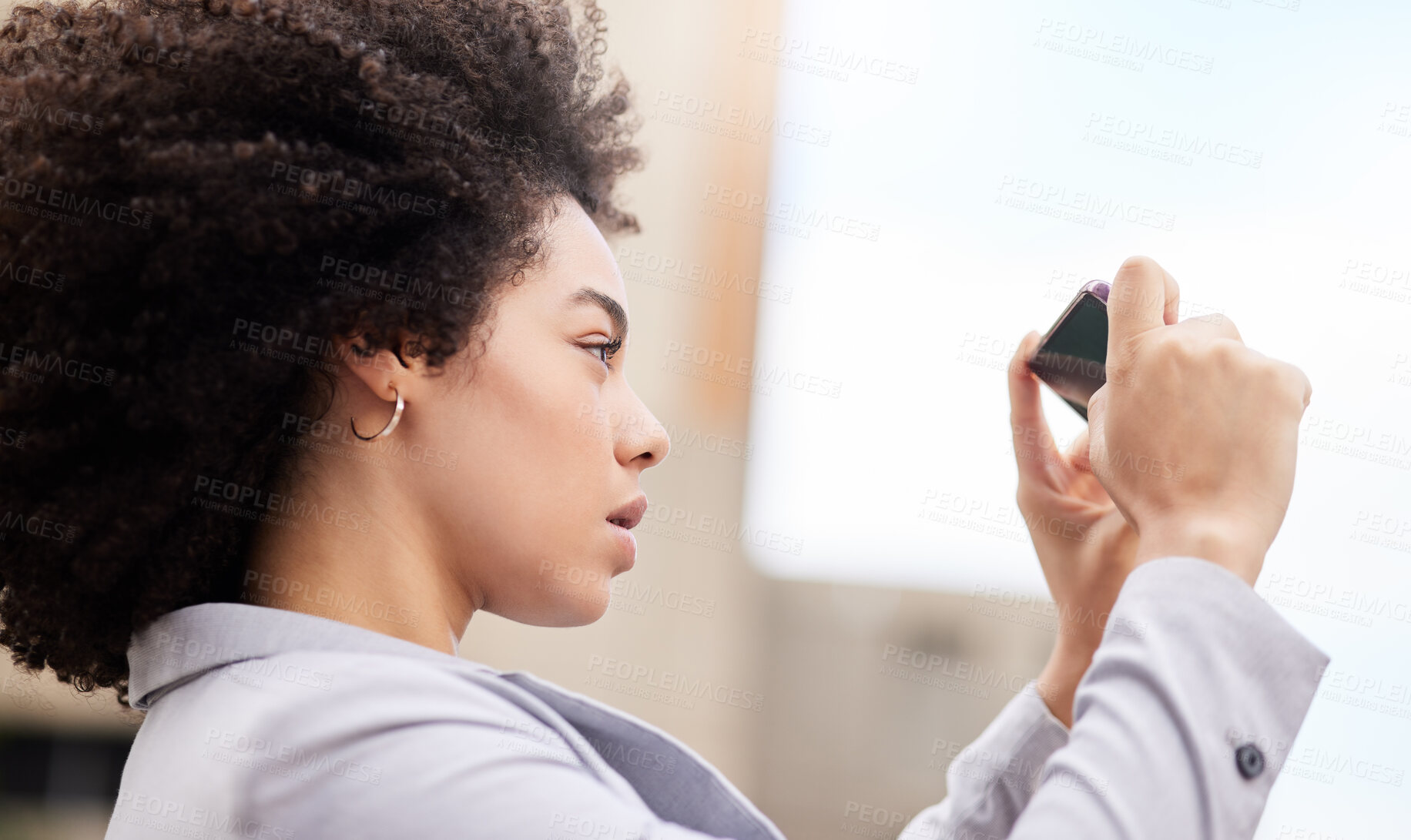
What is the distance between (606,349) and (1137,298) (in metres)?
0.36

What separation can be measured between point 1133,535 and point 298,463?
641 mm

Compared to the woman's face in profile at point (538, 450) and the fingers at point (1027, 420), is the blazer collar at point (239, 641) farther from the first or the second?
the fingers at point (1027, 420)

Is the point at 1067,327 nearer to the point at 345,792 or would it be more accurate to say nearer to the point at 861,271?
the point at 345,792

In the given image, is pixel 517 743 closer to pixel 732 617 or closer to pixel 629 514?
pixel 629 514

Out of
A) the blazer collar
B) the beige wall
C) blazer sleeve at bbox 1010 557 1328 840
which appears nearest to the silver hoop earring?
the blazer collar

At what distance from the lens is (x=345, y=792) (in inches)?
19.2

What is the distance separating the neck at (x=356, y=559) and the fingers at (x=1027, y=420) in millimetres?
490

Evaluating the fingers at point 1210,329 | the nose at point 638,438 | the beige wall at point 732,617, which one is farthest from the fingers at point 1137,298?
the beige wall at point 732,617

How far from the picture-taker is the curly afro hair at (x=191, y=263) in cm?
61

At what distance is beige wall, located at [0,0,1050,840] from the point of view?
10.9 feet

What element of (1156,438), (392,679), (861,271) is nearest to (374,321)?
(392,679)

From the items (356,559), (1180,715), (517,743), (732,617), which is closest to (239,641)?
(356,559)

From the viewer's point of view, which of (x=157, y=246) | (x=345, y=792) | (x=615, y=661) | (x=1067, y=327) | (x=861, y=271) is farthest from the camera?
(x=615, y=661)

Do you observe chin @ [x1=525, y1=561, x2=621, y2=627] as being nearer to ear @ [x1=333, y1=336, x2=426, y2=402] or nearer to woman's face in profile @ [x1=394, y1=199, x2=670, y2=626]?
woman's face in profile @ [x1=394, y1=199, x2=670, y2=626]
